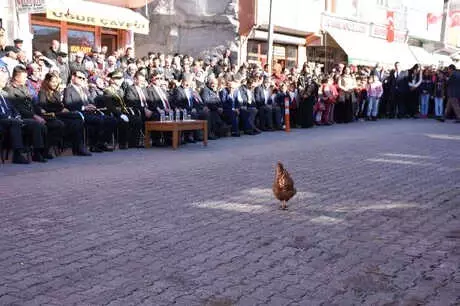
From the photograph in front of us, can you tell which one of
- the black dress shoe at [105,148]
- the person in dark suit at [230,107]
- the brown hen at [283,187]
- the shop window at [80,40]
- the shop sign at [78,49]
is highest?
the shop window at [80,40]

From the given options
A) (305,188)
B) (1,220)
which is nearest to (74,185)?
(1,220)

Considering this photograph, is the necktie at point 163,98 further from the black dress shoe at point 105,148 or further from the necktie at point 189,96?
the black dress shoe at point 105,148

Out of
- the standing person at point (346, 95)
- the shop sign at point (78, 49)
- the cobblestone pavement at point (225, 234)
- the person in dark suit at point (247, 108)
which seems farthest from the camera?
the standing person at point (346, 95)

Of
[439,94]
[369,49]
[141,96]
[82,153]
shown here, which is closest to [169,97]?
[141,96]

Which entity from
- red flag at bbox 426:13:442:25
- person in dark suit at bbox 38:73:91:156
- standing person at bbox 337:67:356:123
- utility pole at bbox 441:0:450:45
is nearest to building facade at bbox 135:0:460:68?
red flag at bbox 426:13:442:25

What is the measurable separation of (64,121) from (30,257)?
6.50 m

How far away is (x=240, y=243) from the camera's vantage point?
549 centimetres

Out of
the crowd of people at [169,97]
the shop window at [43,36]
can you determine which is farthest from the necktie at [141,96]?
the shop window at [43,36]

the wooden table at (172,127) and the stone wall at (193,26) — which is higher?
the stone wall at (193,26)

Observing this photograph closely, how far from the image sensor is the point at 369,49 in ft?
98.4

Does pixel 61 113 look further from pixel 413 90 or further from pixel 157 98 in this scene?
pixel 413 90

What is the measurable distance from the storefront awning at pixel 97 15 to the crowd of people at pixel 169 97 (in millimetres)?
1087

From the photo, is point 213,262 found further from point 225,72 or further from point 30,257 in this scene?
point 225,72

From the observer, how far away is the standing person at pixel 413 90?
2283cm
